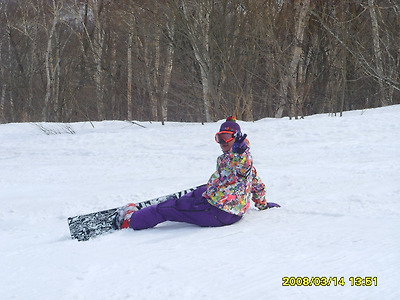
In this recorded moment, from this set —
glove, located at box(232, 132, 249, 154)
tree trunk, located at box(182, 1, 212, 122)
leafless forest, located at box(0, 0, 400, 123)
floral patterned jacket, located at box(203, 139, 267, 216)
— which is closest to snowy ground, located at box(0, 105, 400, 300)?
floral patterned jacket, located at box(203, 139, 267, 216)

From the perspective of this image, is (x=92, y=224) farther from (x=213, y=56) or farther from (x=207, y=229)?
Answer: (x=213, y=56)

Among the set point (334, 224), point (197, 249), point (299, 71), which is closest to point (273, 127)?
point (334, 224)

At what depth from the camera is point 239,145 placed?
363 centimetres

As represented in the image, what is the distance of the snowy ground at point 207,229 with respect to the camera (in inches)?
95.1

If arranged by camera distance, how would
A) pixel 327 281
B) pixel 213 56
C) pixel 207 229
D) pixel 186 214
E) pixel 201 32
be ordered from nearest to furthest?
pixel 327 281
pixel 207 229
pixel 186 214
pixel 201 32
pixel 213 56

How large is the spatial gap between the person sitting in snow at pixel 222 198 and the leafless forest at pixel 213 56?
20.2 feet

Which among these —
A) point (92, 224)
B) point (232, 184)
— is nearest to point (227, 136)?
point (232, 184)

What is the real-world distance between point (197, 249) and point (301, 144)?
175 inches

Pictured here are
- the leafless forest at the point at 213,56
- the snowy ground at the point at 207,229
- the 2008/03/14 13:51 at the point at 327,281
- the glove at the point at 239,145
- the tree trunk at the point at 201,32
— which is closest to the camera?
the 2008/03/14 13:51 at the point at 327,281

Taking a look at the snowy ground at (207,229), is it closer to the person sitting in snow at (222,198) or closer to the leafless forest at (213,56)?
the person sitting in snow at (222,198)

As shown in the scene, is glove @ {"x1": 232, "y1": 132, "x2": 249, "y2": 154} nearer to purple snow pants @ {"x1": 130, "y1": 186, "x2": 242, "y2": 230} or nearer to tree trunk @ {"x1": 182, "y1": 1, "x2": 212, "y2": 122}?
purple snow pants @ {"x1": 130, "y1": 186, "x2": 242, "y2": 230}

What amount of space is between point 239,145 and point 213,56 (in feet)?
31.6

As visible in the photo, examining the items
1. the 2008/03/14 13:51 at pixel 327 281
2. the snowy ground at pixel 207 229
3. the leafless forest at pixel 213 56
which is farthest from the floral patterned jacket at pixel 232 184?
the leafless forest at pixel 213 56

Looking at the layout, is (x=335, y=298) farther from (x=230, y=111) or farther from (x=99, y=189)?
(x=230, y=111)
